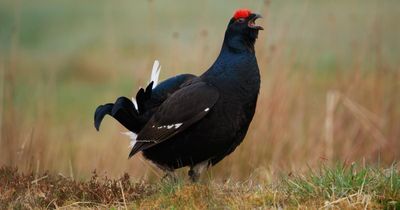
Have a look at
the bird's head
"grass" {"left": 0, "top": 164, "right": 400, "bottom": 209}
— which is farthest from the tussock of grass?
the bird's head

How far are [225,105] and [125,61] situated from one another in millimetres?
8462

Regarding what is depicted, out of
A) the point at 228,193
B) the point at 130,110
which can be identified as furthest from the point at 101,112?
the point at 228,193

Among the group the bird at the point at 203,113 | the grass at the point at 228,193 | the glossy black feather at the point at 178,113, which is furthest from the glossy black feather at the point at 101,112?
the grass at the point at 228,193

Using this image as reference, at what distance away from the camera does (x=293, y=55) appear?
7.95 meters

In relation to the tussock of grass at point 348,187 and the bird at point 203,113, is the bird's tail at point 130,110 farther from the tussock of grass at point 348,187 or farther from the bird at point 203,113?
the tussock of grass at point 348,187

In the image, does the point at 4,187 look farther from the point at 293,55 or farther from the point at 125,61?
the point at 125,61

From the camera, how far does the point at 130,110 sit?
592 cm

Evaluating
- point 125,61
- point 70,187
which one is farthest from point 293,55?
point 125,61

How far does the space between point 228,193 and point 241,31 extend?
1.46 meters

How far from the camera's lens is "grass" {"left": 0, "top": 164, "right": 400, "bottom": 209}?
4406 mm

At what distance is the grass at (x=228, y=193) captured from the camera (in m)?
4.41

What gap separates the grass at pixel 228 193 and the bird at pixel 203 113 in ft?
1.54

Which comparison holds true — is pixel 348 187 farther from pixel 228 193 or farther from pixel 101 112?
pixel 101 112

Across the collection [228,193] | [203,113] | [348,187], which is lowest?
[228,193]
